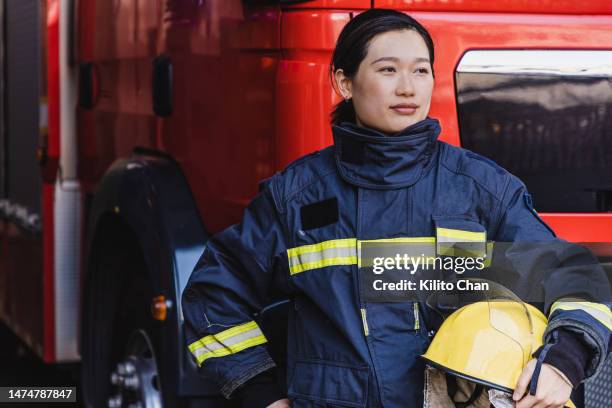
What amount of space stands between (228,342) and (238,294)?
11 cm

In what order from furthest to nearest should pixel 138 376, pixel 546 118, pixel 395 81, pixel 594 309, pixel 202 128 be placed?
pixel 138 376 → pixel 202 128 → pixel 546 118 → pixel 395 81 → pixel 594 309

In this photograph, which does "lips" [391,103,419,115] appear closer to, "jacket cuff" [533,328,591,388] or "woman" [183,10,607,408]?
"woman" [183,10,607,408]

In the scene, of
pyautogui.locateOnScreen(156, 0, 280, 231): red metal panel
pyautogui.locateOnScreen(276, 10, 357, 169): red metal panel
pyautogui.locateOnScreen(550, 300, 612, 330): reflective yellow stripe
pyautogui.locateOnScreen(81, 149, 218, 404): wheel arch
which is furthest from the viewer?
pyautogui.locateOnScreen(81, 149, 218, 404): wheel arch

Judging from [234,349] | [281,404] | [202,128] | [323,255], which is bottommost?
[281,404]

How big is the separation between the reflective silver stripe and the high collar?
40cm

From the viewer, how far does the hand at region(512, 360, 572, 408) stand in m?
2.26

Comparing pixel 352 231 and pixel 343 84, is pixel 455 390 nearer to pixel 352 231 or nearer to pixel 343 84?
pixel 352 231

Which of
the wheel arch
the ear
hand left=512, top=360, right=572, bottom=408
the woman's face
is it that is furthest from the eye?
the wheel arch

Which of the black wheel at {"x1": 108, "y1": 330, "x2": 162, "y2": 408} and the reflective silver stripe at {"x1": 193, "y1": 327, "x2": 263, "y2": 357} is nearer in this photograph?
the reflective silver stripe at {"x1": 193, "y1": 327, "x2": 263, "y2": 357}

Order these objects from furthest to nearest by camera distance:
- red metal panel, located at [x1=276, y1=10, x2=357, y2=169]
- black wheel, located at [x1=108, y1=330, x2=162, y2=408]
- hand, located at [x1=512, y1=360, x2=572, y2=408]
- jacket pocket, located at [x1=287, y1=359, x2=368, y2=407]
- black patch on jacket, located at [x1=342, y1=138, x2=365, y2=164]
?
black wheel, located at [x1=108, y1=330, x2=162, y2=408] → red metal panel, located at [x1=276, y1=10, x2=357, y2=169] → black patch on jacket, located at [x1=342, y1=138, x2=365, y2=164] → jacket pocket, located at [x1=287, y1=359, x2=368, y2=407] → hand, located at [x1=512, y1=360, x2=572, y2=408]

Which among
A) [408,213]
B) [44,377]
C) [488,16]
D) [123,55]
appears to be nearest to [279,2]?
[488,16]

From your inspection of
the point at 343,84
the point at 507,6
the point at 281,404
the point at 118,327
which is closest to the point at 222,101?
the point at 343,84

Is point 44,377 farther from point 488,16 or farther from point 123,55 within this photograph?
point 488,16

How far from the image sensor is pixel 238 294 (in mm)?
2719
